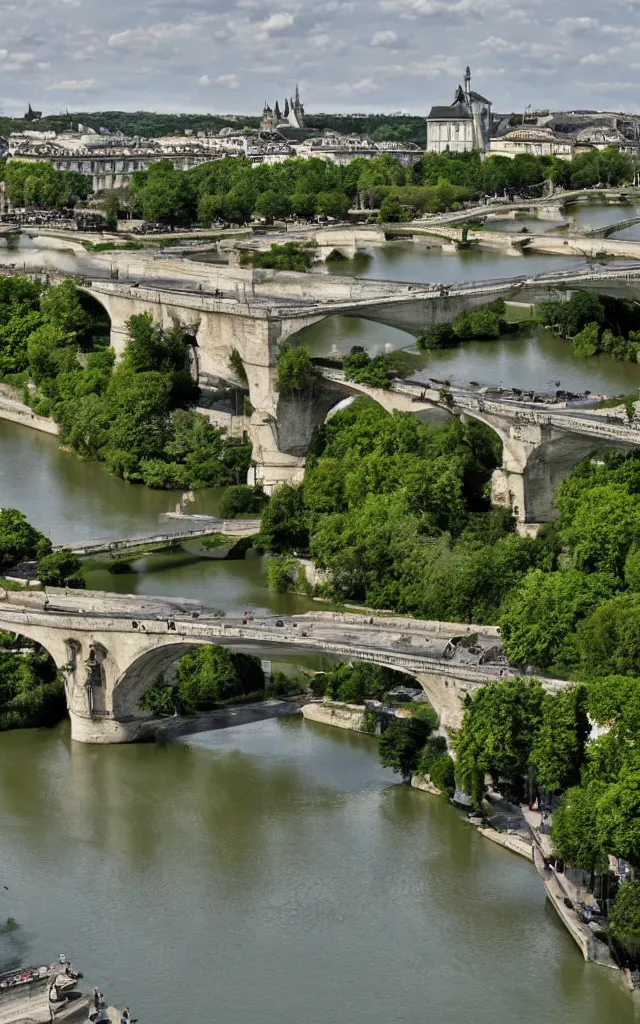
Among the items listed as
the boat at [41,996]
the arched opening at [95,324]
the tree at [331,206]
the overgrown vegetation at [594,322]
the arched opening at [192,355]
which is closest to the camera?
the boat at [41,996]

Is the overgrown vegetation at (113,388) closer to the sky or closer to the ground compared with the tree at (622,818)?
closer to the sky

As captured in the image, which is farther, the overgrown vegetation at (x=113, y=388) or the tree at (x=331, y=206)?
the tree at (x=331, y=206)

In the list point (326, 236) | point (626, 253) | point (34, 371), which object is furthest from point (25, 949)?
point (326, 236)

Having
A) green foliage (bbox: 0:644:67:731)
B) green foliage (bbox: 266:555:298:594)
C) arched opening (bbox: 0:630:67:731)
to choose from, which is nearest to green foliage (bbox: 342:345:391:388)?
green foliage (bbox: 266:555:298:594)

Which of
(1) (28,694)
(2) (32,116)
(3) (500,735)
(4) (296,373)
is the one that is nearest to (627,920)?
(3) (500,735)

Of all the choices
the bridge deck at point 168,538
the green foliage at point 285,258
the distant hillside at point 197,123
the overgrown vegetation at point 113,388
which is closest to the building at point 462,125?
the distant hillside at point 197,123

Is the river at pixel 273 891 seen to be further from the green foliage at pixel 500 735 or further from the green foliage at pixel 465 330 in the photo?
the green foliage at pixel 465 330

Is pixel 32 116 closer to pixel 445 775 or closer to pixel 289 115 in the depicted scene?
pixel 289 115
